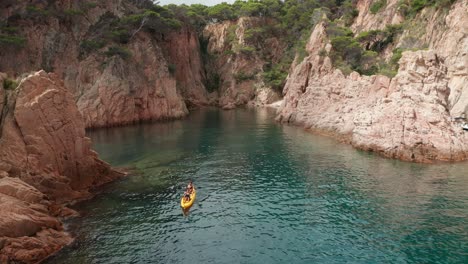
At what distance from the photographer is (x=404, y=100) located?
1914 inches

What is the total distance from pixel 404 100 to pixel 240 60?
84269 millimetres

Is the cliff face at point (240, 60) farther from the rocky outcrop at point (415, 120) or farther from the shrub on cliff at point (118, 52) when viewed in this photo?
the rocky outcrop at point (415, 120)

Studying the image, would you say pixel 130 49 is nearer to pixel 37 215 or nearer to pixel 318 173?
pixel 318 173

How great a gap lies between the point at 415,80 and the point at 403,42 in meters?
29.1

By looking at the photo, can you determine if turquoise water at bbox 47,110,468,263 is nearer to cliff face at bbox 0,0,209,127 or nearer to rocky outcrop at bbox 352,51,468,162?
rocky outcrop at bbox 352,51,468,162

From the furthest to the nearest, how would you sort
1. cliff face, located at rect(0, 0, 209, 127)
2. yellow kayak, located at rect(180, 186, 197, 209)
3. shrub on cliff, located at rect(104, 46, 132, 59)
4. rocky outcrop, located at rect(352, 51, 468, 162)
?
shrub on cliff, located at rect(104, 46, 132, 59)
cliff face, located at rect(0, 0, 209, 127)
rocky outcrop, located at rect(352, 51, 468, 162)
yellow kayak, located at rect(180, 186, 197, 209)

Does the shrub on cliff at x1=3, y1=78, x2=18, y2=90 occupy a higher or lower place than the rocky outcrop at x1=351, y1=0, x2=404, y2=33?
lower

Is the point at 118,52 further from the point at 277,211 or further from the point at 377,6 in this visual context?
the point at 377,6

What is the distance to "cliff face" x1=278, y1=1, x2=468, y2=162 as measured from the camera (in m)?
45.4

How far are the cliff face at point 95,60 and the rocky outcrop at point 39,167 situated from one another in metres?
38.1

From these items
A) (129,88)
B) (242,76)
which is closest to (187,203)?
(129,88)

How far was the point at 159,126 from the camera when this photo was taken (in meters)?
79.2

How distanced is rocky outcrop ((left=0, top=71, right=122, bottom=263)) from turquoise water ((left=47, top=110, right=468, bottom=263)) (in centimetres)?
169

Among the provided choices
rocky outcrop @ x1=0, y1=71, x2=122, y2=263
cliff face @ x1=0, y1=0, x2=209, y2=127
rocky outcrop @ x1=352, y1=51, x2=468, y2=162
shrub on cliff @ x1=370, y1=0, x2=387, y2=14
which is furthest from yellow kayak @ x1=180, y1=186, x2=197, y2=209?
shrub on cliff @ x1=370, y1=0, x2=387, y2=14
